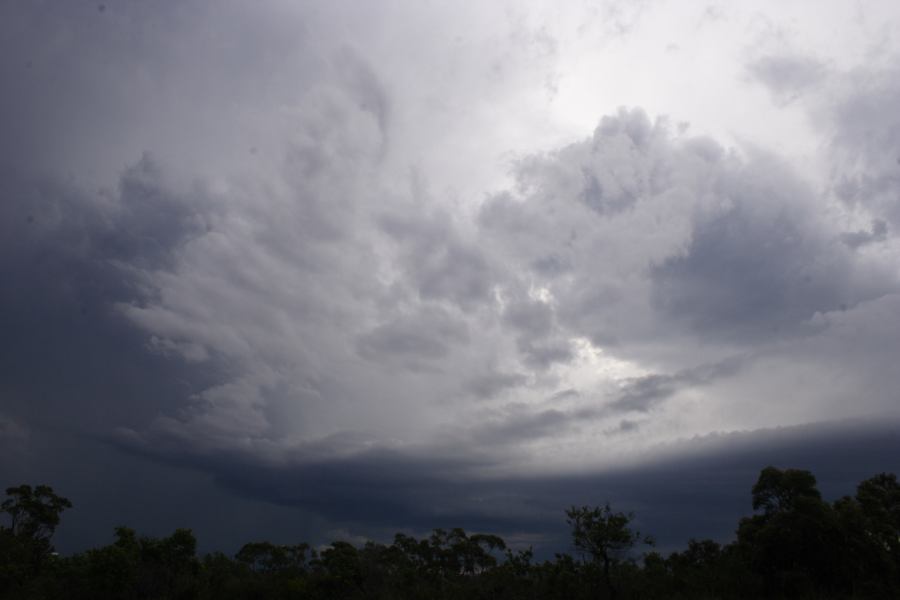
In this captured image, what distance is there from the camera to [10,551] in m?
48.6

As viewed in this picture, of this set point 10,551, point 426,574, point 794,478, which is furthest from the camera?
point 10,551

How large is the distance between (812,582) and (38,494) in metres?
71.5

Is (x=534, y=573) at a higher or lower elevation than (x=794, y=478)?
lower

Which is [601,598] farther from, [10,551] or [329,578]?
[10,551]

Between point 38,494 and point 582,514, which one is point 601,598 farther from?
point 38,494

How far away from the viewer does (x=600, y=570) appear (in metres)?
38.7

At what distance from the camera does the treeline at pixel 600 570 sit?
112 feet

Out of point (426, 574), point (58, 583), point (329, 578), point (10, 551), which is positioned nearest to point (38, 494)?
point (10, 551)

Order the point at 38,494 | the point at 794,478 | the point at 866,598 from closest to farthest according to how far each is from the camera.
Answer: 1. the point at 866,598
2. the point at 794,478
3. the point at 38,494

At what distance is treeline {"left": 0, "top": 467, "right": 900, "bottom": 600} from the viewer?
34.3 m

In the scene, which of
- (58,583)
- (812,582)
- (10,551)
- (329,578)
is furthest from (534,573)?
(10,551)

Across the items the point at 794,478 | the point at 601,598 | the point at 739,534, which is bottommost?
the point at 601,598

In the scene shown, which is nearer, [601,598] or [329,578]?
[601,598]

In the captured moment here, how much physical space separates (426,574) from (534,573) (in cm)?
787
